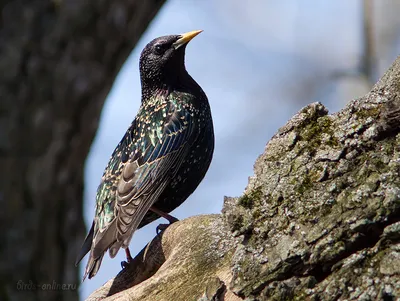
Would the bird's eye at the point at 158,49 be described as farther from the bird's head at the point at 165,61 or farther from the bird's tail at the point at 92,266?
the bird's tail at the point at 92,266

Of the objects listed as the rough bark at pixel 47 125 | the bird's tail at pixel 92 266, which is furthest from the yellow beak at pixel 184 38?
the rough bark at pixel 47 125

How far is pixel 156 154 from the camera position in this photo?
19.4 ft

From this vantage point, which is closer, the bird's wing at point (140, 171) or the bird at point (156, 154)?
the bird's wing at point (140, 171)

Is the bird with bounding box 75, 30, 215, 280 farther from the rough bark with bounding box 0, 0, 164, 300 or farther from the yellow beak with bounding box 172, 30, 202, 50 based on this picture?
the rough bark with bounding box 0, 0, 164, 300

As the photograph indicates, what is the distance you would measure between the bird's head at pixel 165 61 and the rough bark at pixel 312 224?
2620mm

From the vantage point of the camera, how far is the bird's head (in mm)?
6520

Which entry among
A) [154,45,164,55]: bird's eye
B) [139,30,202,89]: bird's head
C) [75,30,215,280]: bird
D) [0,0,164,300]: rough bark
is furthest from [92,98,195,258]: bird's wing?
[0,0,164,300]: rough bark

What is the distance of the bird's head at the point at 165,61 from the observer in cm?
652

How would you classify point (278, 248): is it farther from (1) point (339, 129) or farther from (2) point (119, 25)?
(2) point (119, 25)

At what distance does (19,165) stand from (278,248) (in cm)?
138

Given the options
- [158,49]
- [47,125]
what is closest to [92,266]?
[158,49]

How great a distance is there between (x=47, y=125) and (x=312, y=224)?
4.50 feet

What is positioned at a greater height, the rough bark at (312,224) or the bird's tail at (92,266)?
the rough bark at (312,224)

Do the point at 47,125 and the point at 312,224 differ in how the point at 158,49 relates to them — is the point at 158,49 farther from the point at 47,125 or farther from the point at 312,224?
the point at 47,125
